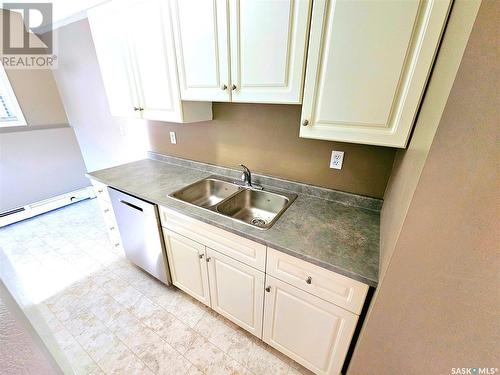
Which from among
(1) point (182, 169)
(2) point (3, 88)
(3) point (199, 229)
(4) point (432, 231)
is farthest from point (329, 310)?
(2) point (3, 88)

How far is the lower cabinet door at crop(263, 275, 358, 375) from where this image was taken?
97 centimetres

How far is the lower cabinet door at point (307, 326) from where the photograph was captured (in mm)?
970

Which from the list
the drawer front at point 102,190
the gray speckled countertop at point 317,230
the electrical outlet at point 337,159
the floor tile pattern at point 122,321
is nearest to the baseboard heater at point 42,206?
the floor tile pattern at point 122,321

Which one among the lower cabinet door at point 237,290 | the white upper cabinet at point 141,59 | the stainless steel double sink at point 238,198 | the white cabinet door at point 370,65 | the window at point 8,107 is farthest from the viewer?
the window at point 8,107

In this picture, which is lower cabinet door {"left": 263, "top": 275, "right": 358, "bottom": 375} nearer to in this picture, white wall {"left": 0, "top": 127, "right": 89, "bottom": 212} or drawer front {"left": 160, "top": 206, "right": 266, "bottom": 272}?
drawer front {"left": 160, "top": 206, "right": 266, "bottom": 272}

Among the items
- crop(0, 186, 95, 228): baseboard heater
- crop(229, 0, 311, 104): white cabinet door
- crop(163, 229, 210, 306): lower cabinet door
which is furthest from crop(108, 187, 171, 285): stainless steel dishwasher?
crop(0, 186, 95, 228): baseboard heater

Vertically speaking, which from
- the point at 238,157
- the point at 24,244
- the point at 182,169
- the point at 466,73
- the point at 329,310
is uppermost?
the point at 466,73

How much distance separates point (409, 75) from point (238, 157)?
116 cm

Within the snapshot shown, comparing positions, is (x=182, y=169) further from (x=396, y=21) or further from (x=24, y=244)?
(x=24, y=244)

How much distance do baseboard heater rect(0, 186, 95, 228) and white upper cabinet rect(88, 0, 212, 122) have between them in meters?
2.29

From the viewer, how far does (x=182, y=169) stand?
77.9 inches

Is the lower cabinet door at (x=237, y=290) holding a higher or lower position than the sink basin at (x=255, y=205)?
lower

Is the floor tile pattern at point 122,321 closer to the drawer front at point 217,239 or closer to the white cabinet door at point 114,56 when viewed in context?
the drawer front at point 217,239

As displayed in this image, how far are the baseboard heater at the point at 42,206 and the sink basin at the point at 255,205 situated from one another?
10.1 ft
